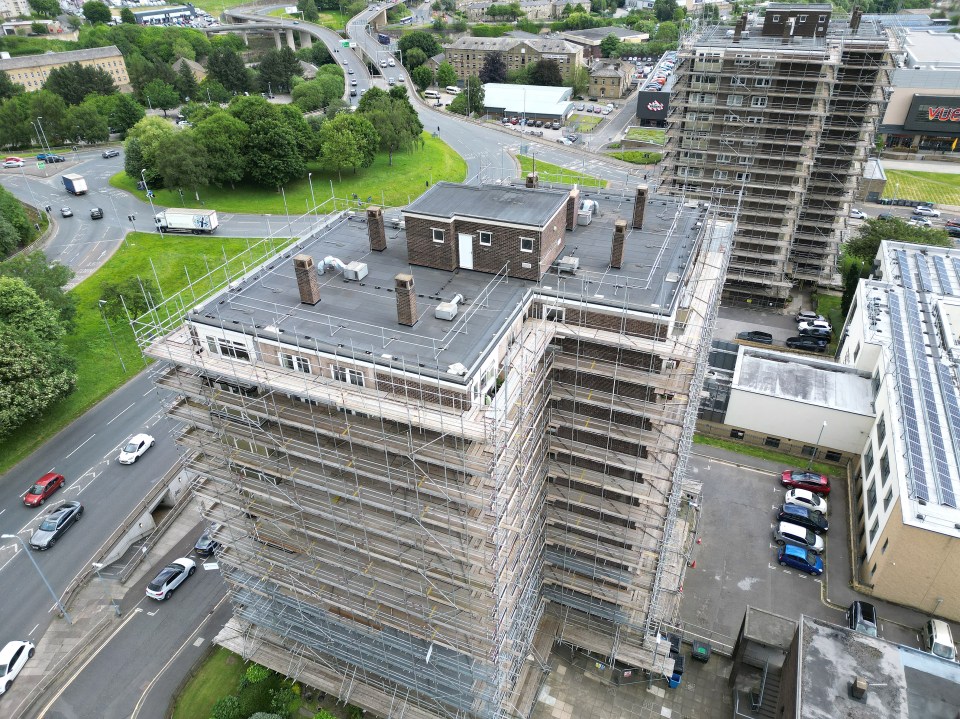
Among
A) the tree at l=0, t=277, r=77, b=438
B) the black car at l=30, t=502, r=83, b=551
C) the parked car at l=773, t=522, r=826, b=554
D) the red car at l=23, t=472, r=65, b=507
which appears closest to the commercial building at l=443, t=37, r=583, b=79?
the tree at l=0, t=277, r=77, b=438

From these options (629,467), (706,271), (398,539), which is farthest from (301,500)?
(706,271)

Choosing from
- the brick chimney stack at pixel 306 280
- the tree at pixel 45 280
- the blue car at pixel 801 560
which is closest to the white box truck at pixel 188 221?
the tree at pixel 45 280

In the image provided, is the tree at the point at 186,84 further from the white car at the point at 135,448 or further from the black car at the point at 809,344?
the black car at the point at 809,344

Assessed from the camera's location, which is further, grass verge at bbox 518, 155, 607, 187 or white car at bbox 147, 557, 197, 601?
grass verge at bbox 518, 155, 607, 187

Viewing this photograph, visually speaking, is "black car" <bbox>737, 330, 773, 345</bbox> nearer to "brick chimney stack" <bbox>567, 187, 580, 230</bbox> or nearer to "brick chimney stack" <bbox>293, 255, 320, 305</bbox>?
"brick chimney stack" <bbox>567, 187, 580, 230</bbox>

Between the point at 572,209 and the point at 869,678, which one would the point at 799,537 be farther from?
the point at 572,209

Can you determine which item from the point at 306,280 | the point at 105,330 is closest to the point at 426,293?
the point at 306,280

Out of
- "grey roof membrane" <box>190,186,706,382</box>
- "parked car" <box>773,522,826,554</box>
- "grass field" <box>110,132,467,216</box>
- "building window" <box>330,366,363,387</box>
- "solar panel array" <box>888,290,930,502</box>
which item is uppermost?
"grey roof membrane" <box>190,186,706,382</box>
